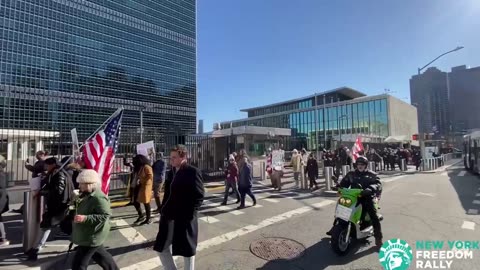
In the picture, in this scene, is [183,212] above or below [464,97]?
below

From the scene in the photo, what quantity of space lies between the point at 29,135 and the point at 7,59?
8455 centimetres

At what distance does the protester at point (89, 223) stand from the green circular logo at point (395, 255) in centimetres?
430

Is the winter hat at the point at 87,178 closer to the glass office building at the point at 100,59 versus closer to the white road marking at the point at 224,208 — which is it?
the white road marking at the point at 224,208

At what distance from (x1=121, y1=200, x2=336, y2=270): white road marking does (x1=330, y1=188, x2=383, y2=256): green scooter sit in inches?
89.6

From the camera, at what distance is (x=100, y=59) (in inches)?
4033

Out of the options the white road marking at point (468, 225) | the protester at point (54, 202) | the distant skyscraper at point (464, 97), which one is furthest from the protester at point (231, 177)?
the distant skyscraper at point (464, 97)

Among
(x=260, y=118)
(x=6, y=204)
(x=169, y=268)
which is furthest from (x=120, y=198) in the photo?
(x=260, y=118)

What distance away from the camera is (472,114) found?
53.1 m

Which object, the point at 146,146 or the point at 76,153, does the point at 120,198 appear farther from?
the point at 76,153

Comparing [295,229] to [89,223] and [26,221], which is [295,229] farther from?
[26,221]

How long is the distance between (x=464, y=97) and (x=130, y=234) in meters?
54.7

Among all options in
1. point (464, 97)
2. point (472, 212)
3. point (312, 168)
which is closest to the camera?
point (472, 212)

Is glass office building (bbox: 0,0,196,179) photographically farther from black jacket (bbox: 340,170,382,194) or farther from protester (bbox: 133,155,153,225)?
black jacket (bbox: 340,170,382,194)

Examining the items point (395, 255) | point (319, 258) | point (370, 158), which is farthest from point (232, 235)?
point (370, 158)
